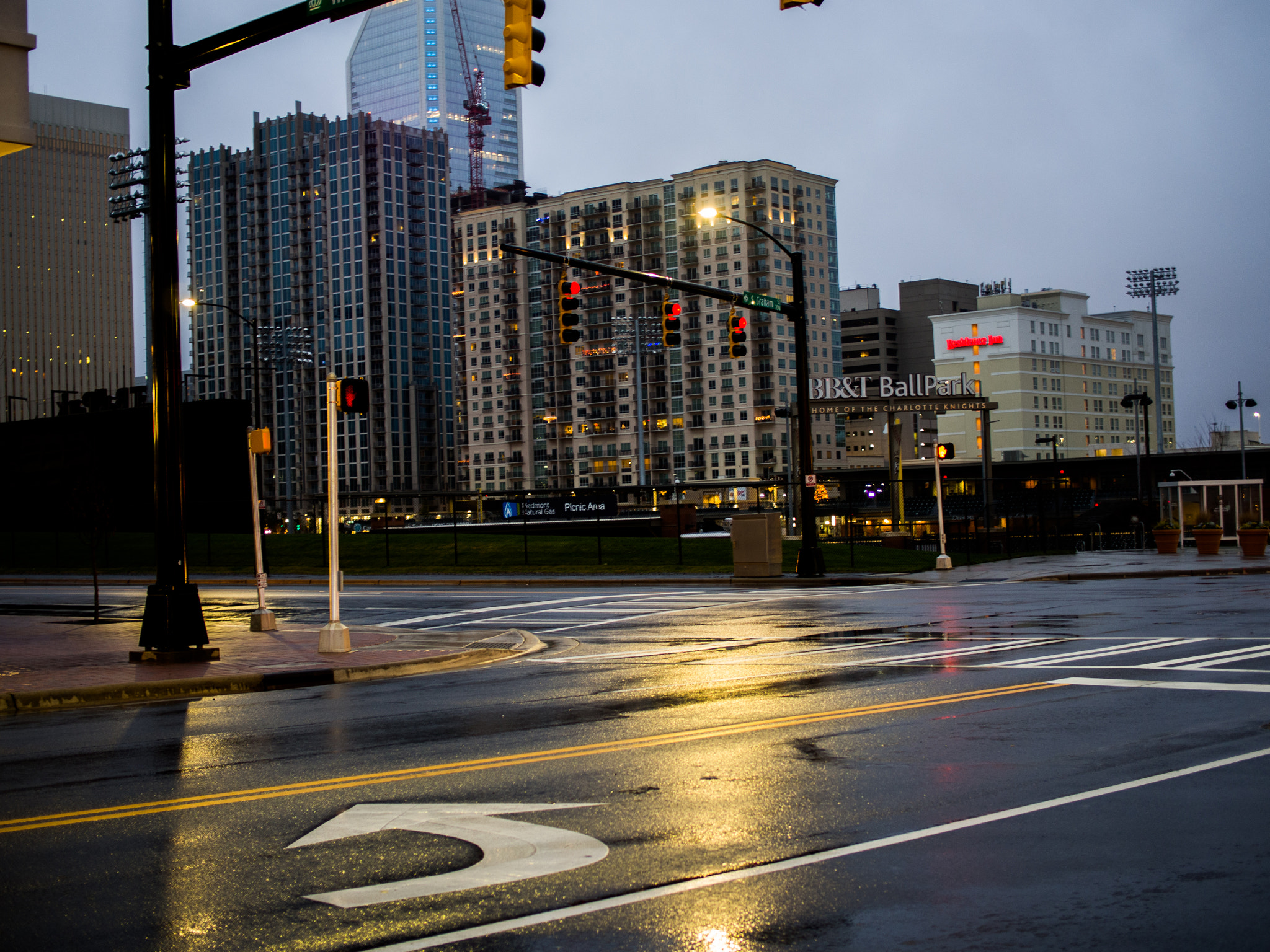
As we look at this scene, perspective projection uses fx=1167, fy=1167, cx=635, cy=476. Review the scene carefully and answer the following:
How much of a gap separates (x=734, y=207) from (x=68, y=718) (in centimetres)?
16797

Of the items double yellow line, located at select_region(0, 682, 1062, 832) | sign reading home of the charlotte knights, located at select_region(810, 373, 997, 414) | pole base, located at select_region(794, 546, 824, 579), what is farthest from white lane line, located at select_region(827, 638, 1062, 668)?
sign reading home of the charlotte knights, located at select_region(810, 373, 997, 414)

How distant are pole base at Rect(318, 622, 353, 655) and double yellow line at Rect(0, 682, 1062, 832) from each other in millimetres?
7917

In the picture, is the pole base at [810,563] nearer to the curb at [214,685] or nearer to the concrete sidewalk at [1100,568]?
the concrete sidewalk at [1100,568]

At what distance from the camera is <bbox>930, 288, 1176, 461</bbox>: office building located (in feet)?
596

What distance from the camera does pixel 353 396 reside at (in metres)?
16.0

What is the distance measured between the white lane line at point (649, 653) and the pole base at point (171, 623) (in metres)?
4.37

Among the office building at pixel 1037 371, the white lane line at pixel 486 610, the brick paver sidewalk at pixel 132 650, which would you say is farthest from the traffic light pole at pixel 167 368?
the office building at pixel 1037 371

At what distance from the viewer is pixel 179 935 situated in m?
4.89

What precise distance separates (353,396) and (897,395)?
6095 centimetres

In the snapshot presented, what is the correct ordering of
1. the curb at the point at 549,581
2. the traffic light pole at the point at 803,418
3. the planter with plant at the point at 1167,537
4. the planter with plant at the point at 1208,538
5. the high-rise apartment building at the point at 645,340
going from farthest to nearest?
the high-rise apartment building at the point at 645,340
the planter with plant at the point at 1167,537
the planter with plant at the point at 1208,538
the curb at the point at 549,581
the traffic light pole at the point at 803,418

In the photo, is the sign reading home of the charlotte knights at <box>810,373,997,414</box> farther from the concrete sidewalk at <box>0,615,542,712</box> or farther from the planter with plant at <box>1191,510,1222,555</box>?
the concrete sidewalk at <box>0,615,542,712</box>

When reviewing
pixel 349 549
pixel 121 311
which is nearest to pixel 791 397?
pixel 121 311

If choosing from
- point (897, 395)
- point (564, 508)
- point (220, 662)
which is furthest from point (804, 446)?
point (897, 395)

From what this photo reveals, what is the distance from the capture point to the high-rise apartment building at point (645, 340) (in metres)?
175
